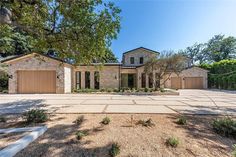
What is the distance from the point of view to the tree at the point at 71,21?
6.34 m

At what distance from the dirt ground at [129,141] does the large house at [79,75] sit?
6.06 m

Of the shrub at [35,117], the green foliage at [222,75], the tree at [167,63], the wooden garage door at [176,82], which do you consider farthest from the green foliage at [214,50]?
the shrub at [35,117]

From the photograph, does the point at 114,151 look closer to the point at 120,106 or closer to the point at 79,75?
the point at 120,106

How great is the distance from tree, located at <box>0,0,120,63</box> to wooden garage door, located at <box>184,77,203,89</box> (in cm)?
2280

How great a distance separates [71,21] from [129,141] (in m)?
5.49

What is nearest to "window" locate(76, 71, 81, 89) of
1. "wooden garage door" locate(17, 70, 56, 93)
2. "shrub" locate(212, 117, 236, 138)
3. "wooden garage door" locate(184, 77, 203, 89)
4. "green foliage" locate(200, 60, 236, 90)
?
"wooden garage door" locate(17, 70, 56, 93)

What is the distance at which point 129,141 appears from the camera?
3912mm

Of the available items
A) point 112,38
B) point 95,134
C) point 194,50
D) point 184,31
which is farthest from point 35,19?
point 194,50

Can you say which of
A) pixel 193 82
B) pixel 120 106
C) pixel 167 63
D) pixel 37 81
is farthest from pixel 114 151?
pixel 193 82

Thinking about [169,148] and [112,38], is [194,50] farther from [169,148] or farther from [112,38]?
[169,148]

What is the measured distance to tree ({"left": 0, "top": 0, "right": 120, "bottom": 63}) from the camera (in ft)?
20.8

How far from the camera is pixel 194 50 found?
4850cm

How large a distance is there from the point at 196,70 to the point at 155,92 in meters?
13.6

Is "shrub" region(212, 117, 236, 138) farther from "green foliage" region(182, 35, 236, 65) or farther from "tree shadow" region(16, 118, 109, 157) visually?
"green foliage" region(182, 35, 236, 65)
